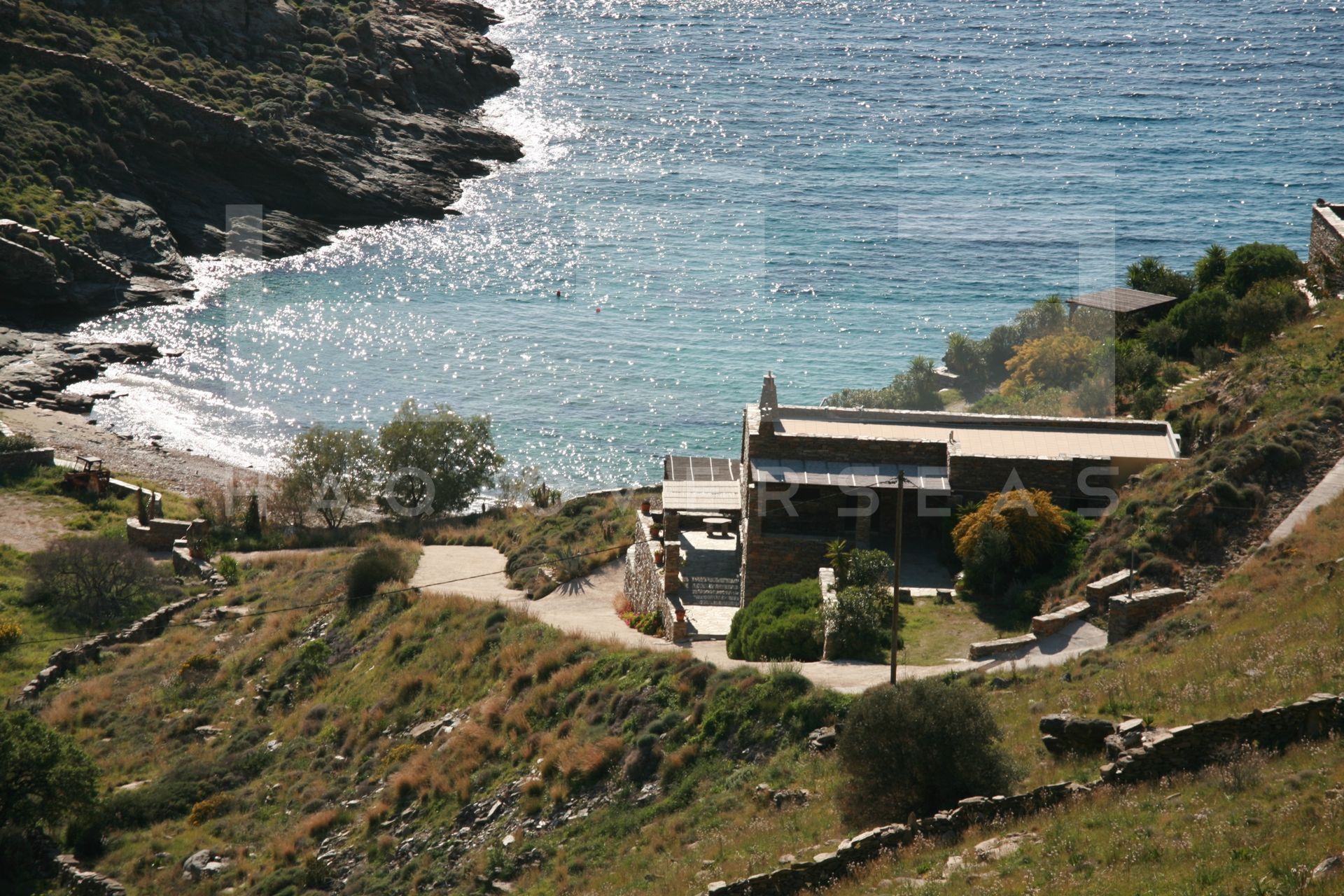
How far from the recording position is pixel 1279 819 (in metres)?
14.5

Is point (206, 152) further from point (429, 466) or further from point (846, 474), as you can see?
point (846, 474)

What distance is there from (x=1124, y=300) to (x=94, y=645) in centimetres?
3541

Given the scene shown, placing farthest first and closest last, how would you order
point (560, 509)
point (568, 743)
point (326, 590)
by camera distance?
1. point (560, 509)
2. point (326, 590)
3. point (568, 743)

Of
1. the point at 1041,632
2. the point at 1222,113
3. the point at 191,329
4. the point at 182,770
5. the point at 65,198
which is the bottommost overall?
the point at 182,770

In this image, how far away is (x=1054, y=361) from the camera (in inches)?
2164

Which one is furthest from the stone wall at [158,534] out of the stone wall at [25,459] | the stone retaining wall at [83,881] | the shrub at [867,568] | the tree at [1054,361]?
the tree at [1054,361]

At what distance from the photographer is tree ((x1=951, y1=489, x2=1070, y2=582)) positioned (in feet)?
95.9

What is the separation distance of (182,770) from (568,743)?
39.0ft

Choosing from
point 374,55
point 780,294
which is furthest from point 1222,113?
point 374,55

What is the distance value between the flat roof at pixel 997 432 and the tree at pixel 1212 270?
47.4ft

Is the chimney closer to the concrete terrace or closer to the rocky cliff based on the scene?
the concrete terrace

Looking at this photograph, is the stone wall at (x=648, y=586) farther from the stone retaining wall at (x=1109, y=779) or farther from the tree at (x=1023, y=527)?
the stone retaining wall at (x=1109, y=779)

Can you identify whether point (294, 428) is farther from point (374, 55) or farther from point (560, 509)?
point (374, 55)

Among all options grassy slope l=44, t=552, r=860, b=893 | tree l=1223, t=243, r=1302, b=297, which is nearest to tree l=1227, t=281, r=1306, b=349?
tree l=1223, t=243, r=1302, b=297
